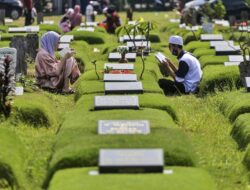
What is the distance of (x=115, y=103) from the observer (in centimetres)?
1037

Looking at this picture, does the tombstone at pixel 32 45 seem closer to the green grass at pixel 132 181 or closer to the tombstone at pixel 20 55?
the tombstone at pixel 20 55

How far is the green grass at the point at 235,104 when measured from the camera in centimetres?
1130

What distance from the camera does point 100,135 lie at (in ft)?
28.6

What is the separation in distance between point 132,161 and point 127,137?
47.3 inches

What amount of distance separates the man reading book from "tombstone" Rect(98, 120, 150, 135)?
5.39 metres

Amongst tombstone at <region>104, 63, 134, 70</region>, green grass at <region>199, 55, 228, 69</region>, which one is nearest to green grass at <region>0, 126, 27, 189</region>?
tombstone at <region>104, 63, 134, 70</region>

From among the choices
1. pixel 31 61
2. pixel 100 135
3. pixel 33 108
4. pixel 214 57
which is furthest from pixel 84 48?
pixel 100 135

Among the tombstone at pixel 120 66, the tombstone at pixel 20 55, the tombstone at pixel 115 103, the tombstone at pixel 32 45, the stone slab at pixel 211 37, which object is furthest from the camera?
the stone slab at pixel 211 37

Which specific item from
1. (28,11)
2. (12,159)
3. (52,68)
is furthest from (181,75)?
(28,11)

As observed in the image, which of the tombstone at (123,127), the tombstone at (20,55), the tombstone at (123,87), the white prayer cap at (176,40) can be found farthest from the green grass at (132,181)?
the tombstone at (20,55)

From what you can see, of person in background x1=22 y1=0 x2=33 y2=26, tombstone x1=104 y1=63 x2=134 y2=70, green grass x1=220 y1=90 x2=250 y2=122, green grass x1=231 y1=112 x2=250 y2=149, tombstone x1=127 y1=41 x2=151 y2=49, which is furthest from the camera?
person in background x1=22 y1=0 x2=33 y2=26

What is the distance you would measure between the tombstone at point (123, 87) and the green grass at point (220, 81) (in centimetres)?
237

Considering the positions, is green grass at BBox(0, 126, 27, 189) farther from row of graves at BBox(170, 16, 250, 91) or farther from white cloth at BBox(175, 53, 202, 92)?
white cloth at BBox(175, 53, 202, 92)

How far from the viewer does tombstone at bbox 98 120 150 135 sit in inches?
345
